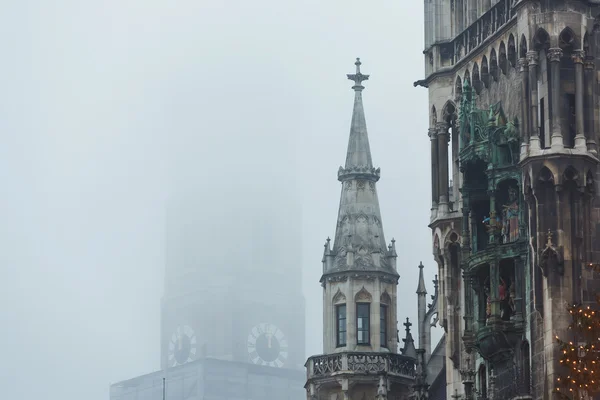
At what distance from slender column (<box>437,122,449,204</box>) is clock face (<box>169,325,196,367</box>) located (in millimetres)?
80039

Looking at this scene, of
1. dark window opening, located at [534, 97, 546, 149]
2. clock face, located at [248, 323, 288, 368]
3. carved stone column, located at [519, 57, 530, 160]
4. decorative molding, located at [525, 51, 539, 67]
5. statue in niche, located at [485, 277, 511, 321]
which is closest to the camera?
dark window opening, located at [534, 97, 546, 149]

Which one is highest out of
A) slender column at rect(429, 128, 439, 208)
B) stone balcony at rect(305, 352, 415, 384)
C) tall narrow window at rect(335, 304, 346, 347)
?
slender column at rect(429, 128, 439, 208)

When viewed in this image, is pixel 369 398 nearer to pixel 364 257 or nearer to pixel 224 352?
pixel 364 257

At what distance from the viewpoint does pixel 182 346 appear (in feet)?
504

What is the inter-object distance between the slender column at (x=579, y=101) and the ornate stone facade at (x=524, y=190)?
3cm

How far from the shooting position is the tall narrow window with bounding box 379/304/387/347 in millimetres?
87500

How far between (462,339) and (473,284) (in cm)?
314

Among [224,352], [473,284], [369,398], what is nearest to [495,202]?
[473,284]

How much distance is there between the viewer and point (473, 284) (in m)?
67.7

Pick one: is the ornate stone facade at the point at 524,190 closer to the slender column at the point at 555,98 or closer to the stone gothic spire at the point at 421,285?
the slender column at the point at 555,98

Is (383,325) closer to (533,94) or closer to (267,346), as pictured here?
Answer: (533,94)

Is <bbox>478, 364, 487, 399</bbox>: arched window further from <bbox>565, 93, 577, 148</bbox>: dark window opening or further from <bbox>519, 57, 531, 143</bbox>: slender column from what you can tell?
<bbox>565, 93, 577, 148</bbox>: dark window opening

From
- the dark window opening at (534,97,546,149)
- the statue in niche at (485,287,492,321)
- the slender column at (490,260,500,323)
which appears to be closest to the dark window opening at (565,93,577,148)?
the dark window opening at (534,97,546,149)

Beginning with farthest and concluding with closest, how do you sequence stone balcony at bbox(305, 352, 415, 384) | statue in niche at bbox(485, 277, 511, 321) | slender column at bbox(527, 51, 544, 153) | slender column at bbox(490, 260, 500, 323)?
stone balcony at bbox(305, 352, 415, 384) < statue in niche at bbox(485, 277, 511, 321) < slender column at bbox(490, 260, 500, 323) < slender column at bbox(527, 51, 544, 153)
